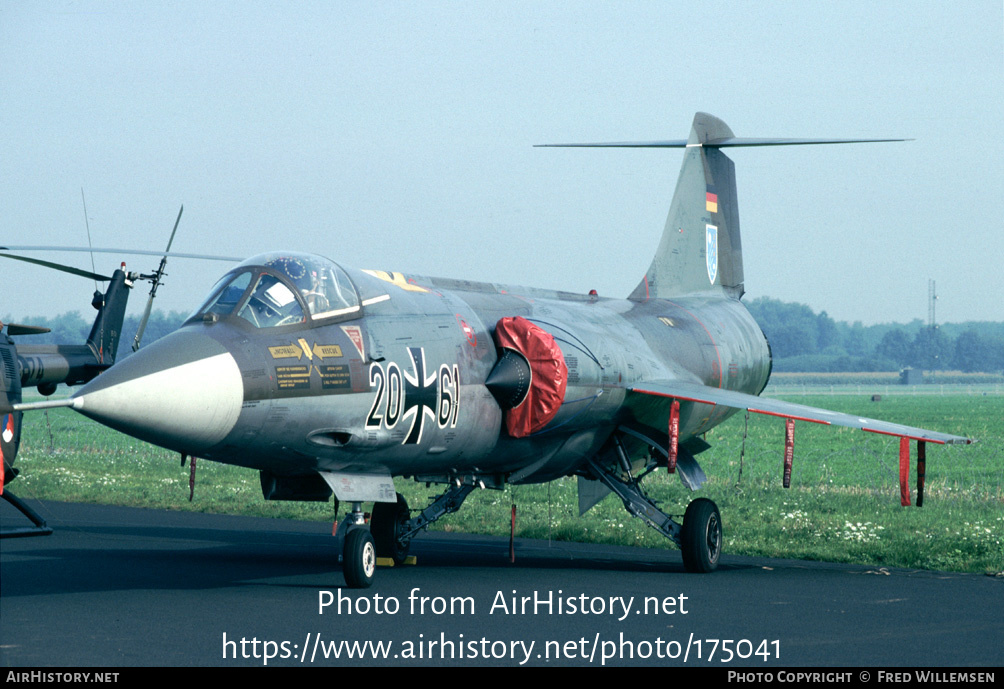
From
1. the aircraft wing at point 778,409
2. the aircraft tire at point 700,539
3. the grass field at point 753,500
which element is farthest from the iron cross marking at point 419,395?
the grass field at point 753,500

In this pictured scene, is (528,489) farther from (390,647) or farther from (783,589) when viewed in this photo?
(390,647)

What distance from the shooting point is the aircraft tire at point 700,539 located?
14.4 metres

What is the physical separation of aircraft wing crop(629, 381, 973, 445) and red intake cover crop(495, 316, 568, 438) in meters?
1.91

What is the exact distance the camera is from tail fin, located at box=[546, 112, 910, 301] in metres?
20.2

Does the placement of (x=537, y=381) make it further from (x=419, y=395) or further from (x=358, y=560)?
(x=358, y=560)

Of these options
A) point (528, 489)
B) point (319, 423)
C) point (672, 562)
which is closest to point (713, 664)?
point (319, 423)

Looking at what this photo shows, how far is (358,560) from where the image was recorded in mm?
11297

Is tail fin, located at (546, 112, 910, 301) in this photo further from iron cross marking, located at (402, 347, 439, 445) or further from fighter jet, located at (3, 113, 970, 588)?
iron cross marking, located at (402, 347, 439, 445)

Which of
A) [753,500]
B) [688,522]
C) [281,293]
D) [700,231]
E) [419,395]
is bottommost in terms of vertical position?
[753,500]

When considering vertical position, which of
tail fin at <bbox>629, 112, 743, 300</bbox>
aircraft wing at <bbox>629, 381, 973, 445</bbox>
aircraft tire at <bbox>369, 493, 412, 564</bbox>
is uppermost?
tail fin at <bbox>629, 112, 743, 300</bbox>

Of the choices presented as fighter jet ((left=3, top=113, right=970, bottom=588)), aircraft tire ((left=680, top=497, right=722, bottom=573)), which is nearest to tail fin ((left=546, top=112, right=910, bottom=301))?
fighter jet ((left=3, top=113, right=970, bottom=588))

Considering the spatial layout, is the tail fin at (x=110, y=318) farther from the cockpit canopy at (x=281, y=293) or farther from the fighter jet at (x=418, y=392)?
the cockpit canopy at (x=281, y=293)

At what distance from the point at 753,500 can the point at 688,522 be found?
806 centimetres

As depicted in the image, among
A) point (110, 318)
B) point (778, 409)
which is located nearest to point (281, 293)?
Result: point (778, 409)
